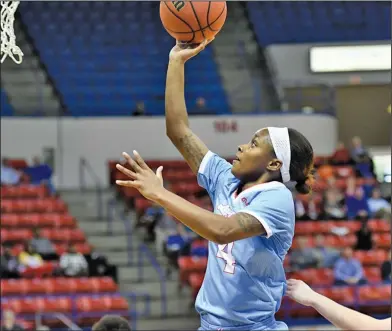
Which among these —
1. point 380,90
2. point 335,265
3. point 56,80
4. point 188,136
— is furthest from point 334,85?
point 188,136

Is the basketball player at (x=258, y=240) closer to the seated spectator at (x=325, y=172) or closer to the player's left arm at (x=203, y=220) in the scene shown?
the player's left arm at (x=203, y=220)

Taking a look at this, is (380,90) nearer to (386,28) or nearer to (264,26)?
(386,28)

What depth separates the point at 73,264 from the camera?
11.6 m

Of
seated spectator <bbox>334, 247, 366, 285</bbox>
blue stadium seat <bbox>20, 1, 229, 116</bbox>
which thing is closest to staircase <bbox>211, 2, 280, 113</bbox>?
blue stadium seat <bbox>20, 1, 229, 116</bbox>

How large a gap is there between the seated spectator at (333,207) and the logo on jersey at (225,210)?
34.0 feet

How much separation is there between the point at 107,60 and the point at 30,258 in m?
6.70

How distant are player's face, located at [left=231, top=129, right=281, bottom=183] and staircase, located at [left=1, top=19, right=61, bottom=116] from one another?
13.2 m

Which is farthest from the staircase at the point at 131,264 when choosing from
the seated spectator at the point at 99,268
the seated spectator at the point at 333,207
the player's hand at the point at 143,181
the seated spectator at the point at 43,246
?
the player's hand at the point at 143,181

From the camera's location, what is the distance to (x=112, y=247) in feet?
46.6

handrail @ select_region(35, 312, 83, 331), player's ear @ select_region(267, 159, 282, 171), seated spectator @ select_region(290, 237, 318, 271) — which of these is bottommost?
handrail @ select_region(35, 312, 83, 331)

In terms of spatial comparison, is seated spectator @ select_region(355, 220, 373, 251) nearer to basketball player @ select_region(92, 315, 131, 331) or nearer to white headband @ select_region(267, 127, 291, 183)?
basketball player @ select_region(92, 315, 131, 331)

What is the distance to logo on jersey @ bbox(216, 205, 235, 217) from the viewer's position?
3.51 meters

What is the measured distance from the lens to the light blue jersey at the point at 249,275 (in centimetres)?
340

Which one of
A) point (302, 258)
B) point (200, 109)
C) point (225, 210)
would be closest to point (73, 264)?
point (302, 258)
